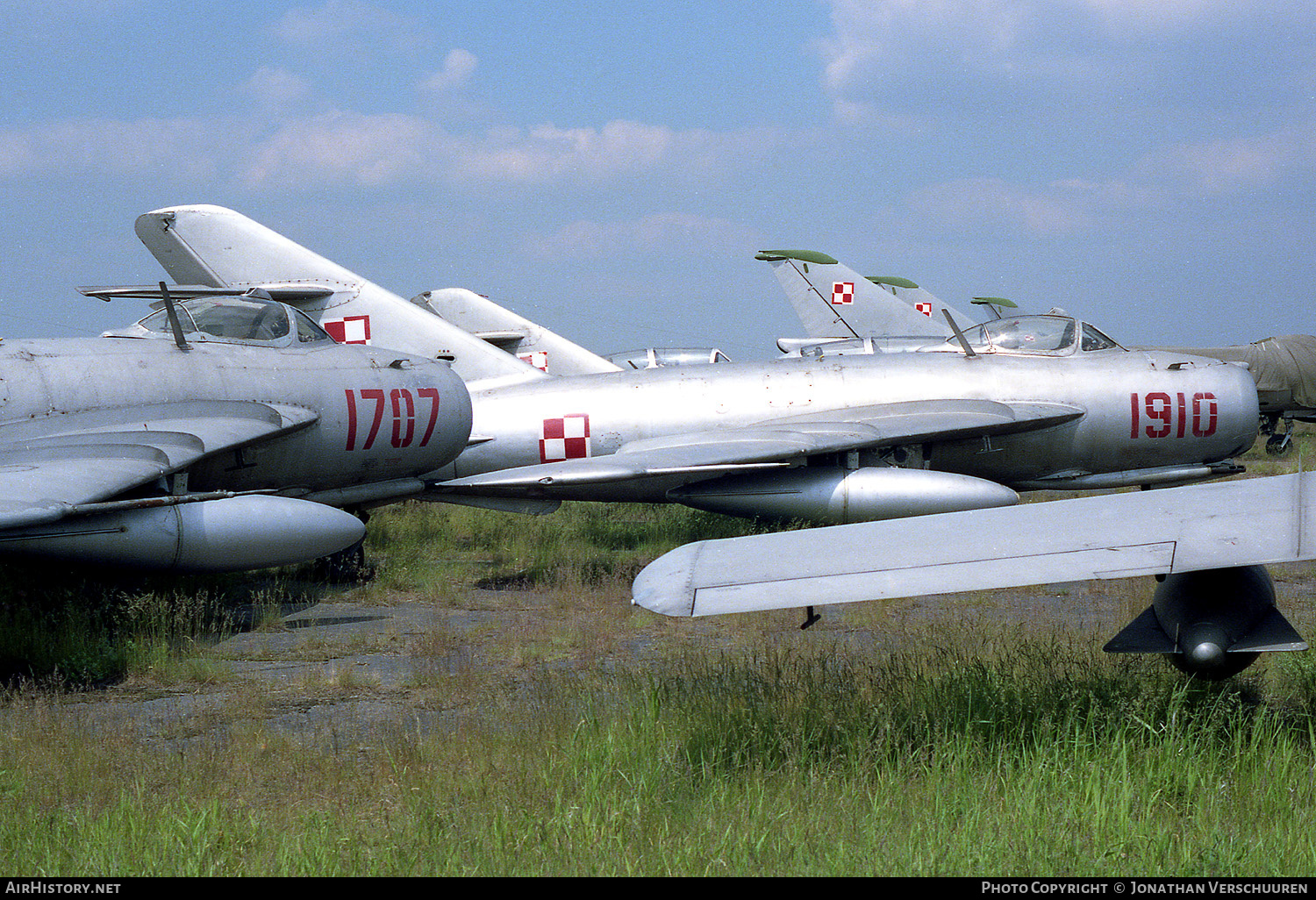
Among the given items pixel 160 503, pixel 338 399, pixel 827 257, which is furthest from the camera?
pixel 827 257

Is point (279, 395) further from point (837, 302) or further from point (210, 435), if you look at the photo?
point (837, 302)

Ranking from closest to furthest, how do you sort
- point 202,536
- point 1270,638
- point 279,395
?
point 1270,638 → point 202,536 → point 279,395

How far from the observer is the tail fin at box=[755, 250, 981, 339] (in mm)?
27469

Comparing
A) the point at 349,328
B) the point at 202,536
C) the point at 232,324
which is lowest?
the point at 202,536

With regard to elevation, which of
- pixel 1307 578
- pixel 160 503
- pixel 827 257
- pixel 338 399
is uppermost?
pixel 827 257

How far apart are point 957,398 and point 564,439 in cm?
466

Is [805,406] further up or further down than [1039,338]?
further down

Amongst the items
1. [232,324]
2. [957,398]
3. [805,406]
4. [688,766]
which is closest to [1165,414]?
[957,398]

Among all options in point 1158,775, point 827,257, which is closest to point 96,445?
point 1158,775

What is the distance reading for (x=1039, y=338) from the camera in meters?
13.4

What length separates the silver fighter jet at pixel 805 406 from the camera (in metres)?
11.7

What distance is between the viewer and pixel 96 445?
7.76 m

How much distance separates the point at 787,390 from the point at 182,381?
264 inches

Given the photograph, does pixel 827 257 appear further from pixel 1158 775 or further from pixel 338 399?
pixel 1158 775
